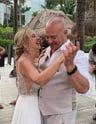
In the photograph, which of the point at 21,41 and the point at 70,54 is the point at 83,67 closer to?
the point at 70,54

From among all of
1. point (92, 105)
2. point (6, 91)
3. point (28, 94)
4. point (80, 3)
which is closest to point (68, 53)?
point (28, 94)

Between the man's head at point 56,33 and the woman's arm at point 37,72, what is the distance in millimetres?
197

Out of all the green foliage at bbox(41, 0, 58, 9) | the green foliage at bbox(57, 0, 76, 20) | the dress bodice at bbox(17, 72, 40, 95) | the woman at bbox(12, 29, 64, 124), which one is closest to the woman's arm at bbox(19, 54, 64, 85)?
the woman at bbox(12, 29, 64, 124)

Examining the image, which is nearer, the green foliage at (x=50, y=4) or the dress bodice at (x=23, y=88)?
the dress bodice at (x=23, y=88)

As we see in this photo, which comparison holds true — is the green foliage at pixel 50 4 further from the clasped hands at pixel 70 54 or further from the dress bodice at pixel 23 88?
the clasped hands at pixel 70 54

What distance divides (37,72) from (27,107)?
18.9 inches

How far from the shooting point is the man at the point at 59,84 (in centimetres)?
259

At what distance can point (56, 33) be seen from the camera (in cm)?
258

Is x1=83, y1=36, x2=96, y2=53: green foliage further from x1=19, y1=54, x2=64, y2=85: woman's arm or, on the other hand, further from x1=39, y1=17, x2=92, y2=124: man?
x1=39, y1=17, x2=92, y2=124: man

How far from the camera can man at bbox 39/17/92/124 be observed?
8.48 feet

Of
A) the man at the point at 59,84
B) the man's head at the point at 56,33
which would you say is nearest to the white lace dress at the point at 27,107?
the man at the point at 59,84

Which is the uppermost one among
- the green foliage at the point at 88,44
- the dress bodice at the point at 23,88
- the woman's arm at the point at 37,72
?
the woman's arm at the point at 37,72

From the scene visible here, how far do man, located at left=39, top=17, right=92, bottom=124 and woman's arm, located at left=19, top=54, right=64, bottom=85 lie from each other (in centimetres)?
8

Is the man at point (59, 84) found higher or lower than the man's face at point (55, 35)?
lower
